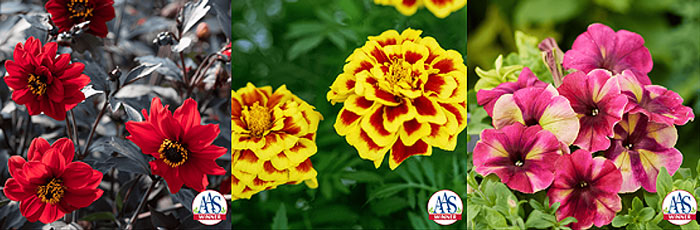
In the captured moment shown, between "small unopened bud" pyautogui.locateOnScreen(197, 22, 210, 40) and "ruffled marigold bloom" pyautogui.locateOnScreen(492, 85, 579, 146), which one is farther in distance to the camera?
"small unopened bud" pyautogui.locateOnScreen(197, 22, 210, 40)

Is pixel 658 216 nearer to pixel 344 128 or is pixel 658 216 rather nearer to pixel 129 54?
pixel 344 128

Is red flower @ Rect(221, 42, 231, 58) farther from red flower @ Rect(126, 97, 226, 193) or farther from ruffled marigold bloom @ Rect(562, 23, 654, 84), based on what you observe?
ruffled marigold bloom @ Rect(562, 23, 654, 84)

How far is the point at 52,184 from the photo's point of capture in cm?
75

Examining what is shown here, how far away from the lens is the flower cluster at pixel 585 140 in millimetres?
656

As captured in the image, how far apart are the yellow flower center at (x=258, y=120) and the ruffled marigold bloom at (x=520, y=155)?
266mm

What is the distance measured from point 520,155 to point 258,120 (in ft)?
1.08

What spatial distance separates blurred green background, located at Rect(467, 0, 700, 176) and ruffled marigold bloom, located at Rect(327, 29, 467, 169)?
1.05ft

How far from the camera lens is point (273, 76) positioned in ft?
2.45

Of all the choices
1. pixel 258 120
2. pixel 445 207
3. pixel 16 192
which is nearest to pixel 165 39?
pixel 258 120

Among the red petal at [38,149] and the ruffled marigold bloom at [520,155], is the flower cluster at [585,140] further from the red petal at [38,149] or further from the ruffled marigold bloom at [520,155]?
the red petal at [38,149]

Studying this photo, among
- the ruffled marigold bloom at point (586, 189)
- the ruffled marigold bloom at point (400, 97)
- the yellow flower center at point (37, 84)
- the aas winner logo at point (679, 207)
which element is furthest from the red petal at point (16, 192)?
the aas winner logo at point (679, 207)

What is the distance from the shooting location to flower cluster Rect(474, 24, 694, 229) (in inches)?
25.8

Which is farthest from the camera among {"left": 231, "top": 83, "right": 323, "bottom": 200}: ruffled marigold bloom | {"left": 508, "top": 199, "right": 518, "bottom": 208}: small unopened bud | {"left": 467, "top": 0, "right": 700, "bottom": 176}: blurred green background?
{"left": 467, "top": 0, "right": 700, "bottom": 176}: blurred green background

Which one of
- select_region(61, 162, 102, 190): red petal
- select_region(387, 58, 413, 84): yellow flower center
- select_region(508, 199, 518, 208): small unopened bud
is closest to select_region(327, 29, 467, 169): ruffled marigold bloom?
select_region(387, 58, 413, 84): yellow flower center
